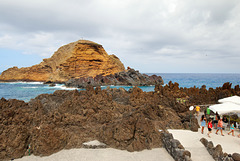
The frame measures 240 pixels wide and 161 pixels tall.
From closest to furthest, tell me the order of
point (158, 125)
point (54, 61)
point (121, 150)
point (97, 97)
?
point (121, 150) < point (158, 125) < point (97, 97) < point (54, 61)

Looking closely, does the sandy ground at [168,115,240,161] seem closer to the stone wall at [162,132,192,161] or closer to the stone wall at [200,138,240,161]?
the stone wall at [200,138,240,161]

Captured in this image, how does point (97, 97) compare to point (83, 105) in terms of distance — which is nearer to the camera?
point (83, 105)

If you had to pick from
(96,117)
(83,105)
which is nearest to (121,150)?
(96,117)

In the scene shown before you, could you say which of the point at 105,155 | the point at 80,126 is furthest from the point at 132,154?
the point at 80,126

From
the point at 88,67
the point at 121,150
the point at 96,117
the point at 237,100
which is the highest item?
the point at 88,67

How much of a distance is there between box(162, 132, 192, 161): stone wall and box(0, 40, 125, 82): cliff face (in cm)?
6958

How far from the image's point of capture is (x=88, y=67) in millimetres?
79500

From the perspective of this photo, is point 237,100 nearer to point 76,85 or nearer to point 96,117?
point 96,117

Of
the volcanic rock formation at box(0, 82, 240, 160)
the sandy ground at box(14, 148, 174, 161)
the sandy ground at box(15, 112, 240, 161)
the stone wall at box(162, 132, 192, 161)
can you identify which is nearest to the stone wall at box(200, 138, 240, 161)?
the sandy ground at box(15, 112, 240, 161)

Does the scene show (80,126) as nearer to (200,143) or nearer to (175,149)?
(175,149)

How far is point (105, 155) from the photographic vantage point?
346 inches

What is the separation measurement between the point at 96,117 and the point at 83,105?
233 centimetres

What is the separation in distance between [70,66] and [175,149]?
245 feet

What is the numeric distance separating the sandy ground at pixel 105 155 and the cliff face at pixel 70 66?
6895cm
